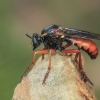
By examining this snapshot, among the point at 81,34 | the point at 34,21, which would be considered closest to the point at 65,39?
the point at 81,34

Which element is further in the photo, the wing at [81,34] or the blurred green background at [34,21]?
the blurred green background at [34,21]

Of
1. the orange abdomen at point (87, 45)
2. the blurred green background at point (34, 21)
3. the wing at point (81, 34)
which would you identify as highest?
the wing at point (81, 34)

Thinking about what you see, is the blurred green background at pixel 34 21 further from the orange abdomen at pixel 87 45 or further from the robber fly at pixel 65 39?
the orange abdomen at pixel 87 45

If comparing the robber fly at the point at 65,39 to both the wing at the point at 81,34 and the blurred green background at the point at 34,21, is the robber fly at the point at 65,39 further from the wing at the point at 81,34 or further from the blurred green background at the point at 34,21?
the blurred green background at the point at 34,21

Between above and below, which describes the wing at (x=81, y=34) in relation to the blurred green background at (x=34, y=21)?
above

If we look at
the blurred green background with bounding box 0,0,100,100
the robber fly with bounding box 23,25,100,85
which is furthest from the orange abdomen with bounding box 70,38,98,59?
the blurred green background with bounding box 0,0,100,100

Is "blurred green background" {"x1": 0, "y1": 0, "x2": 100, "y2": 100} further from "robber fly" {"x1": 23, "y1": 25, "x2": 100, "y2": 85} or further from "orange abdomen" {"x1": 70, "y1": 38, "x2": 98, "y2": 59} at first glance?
"orange abdomen" {"x1": 70, "y1": 38, "x2": 98, "y2": 59}

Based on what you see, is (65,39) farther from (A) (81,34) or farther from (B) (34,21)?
(B) (34,21)

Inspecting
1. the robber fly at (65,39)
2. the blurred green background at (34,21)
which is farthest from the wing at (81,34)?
the blurred green background at (34,21)

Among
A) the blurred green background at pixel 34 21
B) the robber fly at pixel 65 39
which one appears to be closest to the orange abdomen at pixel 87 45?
the robber fly at pixel 65 39
